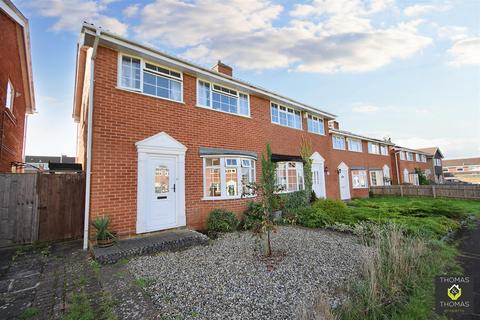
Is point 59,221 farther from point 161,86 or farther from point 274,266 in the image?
point 274,266

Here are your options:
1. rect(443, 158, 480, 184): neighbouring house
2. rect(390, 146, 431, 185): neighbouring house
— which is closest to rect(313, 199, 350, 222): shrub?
rect(390, 146, 431, 185): neighbouring house

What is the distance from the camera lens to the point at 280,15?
29.6ft

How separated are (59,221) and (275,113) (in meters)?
10.9

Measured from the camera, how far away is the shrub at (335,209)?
30.2 feet

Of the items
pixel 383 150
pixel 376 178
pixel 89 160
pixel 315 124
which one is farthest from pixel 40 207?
pixel 383 150

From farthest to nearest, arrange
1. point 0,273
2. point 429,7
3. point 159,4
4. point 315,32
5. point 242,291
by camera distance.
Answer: point 315,32
point 159,4
point 429,7
point 0,273
point 242,291

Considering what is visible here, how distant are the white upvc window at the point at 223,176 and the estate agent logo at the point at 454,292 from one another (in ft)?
20.5

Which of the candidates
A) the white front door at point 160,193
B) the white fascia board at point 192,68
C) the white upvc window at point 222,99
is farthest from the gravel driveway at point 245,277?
the white fascia board at point 192,68

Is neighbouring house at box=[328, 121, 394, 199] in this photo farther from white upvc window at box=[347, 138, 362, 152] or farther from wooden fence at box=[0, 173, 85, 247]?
wooden fence at box=[0, 173, 85, 247]

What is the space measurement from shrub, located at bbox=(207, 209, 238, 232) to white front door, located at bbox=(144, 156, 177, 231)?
1.33m

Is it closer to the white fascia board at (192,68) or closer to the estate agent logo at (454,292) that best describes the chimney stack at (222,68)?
the white fascia board at (192,68)

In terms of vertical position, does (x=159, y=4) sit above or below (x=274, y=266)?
above

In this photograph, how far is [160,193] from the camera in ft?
24.3

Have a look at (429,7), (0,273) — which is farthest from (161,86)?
(429,7)
